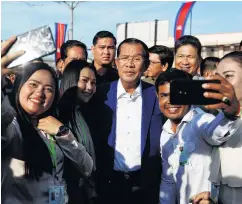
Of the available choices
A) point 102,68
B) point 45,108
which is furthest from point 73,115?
point 102,68

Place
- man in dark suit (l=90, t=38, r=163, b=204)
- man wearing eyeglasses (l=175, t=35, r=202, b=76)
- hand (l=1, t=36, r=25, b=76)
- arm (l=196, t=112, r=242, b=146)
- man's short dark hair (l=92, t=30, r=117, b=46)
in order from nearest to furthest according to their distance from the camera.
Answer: hand (l=1, t=36, r=25, b=76)
arm (l=196, t=112, r=242, b=146)
man in dark suit (l=90, t=38, r=163, b=204)
man wearing eyeglasses (l=175, t=35, r=202, b=76)
man's short dark hair (l=92, t=30, r=117, b=46)

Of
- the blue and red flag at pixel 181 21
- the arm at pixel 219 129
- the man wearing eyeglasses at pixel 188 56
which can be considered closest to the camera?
the arm at pixel 219 129

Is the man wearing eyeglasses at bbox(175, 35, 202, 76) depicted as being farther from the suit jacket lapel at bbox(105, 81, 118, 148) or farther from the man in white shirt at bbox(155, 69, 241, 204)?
the man in white shirt at bbox(155, 69, 241, 204)

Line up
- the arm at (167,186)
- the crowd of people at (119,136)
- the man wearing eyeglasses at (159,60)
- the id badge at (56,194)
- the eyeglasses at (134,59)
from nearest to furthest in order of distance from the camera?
the crowd of people at (119,136), the id badge at (56,194), the arm at (167,186), the eyeglasses at (134,59), the man wearing eyeglasses at (159,60)

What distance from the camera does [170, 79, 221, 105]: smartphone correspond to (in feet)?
6.05

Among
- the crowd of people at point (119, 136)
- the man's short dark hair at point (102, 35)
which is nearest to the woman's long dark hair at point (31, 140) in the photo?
the crowd of people at point (119, 136)

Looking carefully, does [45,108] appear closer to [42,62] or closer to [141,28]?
[42,62]

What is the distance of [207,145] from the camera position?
8.46ft

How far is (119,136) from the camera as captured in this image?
3352 mm

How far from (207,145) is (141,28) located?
12778mm

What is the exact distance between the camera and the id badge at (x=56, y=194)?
2389 millimetres

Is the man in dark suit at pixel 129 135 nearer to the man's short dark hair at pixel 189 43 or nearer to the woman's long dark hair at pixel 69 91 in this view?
the woman's long dark hair at pixel 69 91

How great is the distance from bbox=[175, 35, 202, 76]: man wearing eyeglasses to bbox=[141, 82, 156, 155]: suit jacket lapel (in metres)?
0.89

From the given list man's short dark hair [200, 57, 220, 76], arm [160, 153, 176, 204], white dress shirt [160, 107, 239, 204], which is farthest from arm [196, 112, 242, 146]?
man's short dark hair [200, 57, 220, 76]
